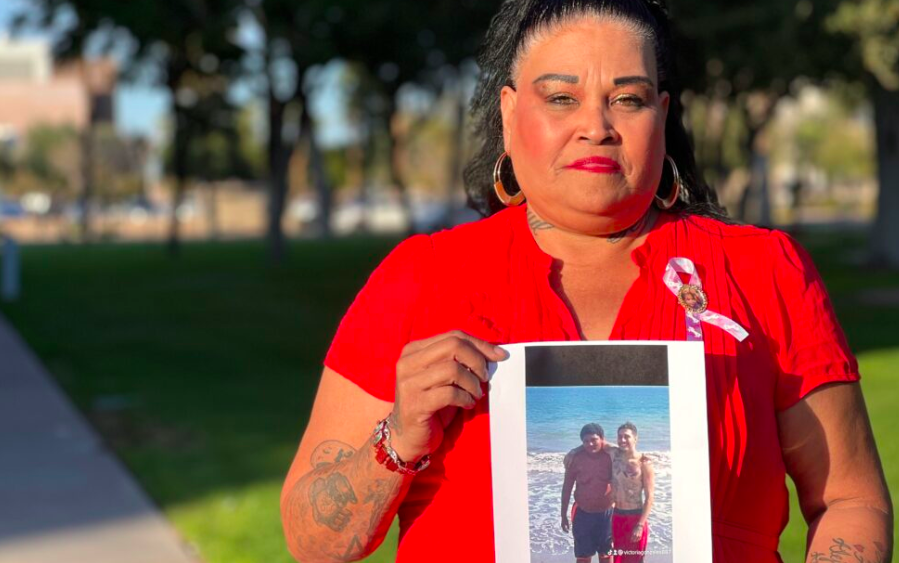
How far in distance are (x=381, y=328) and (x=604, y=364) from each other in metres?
0.38

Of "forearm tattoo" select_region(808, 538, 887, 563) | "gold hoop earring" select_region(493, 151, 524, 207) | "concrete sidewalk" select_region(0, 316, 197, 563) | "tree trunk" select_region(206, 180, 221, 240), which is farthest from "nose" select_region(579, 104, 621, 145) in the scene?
"tree trunk" select_region(206, 180, 221, 240)

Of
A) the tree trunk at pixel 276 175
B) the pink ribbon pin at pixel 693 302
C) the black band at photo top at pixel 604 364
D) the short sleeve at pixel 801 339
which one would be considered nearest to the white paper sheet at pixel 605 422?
the black band at photo top at pixel 604 364

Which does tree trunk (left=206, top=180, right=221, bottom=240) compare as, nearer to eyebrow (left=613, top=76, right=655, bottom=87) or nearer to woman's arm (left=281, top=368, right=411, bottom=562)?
woman's arm (left=281, top=368, right=411, bottom=562)

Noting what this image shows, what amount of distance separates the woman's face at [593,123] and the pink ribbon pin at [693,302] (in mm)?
118

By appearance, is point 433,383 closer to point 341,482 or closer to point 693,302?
point 341,482

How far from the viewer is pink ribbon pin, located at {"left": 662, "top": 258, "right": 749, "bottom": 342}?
77.4 inches

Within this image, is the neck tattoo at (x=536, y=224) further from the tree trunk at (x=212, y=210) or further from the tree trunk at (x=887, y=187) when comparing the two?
the tree trunk at (x=212, y=210)

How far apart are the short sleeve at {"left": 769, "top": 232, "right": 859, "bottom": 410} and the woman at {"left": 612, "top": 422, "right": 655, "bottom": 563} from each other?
0.31 m

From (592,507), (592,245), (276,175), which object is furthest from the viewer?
(276,175)

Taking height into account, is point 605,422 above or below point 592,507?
above

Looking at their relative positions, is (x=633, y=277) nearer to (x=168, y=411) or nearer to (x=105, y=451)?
(x=105, y=451)

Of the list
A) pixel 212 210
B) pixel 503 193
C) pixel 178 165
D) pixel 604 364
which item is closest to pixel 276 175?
pixel 178 165

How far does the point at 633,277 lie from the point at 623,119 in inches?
9.9

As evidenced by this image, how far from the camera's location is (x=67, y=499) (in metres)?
7.03
